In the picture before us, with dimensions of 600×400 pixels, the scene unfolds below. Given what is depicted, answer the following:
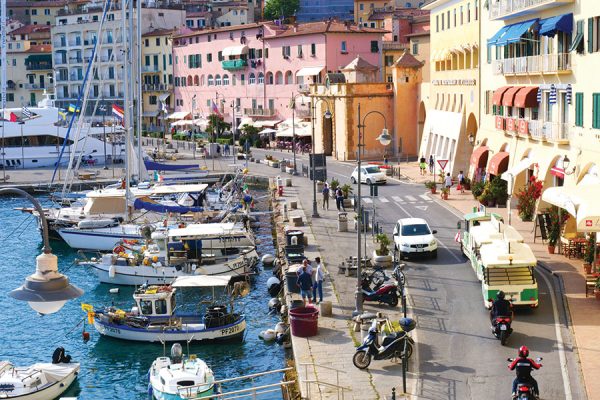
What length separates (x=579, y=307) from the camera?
3219 cm

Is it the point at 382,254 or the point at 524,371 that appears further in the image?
the point at 382,254

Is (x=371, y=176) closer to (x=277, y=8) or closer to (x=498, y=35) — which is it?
(x=498, y=35)

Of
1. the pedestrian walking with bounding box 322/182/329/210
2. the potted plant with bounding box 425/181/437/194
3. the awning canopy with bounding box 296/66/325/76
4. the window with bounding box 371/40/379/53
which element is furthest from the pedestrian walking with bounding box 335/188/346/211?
the window with bounding box 371/40/379/53

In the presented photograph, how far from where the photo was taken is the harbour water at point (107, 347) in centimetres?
3206

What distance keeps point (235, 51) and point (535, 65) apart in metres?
67.4

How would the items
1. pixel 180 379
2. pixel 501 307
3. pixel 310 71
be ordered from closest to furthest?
pixel 180 379 < pixel 501 307 < pixel 310 71

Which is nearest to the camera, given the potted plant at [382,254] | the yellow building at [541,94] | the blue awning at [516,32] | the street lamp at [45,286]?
the street lamp at [45,286]

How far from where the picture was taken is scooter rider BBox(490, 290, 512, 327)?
2906cm

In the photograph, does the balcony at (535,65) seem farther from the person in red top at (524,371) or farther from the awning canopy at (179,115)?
the awning canopy at (179,115)

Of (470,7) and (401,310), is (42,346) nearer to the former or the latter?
(401,310)

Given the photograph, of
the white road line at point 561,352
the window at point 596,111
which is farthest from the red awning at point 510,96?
the white road line at point 561,352

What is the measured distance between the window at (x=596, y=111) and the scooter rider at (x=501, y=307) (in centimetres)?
1427

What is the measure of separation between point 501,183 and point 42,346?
1141 inches

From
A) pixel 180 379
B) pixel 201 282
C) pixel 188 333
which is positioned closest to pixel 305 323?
pixel 180 379
